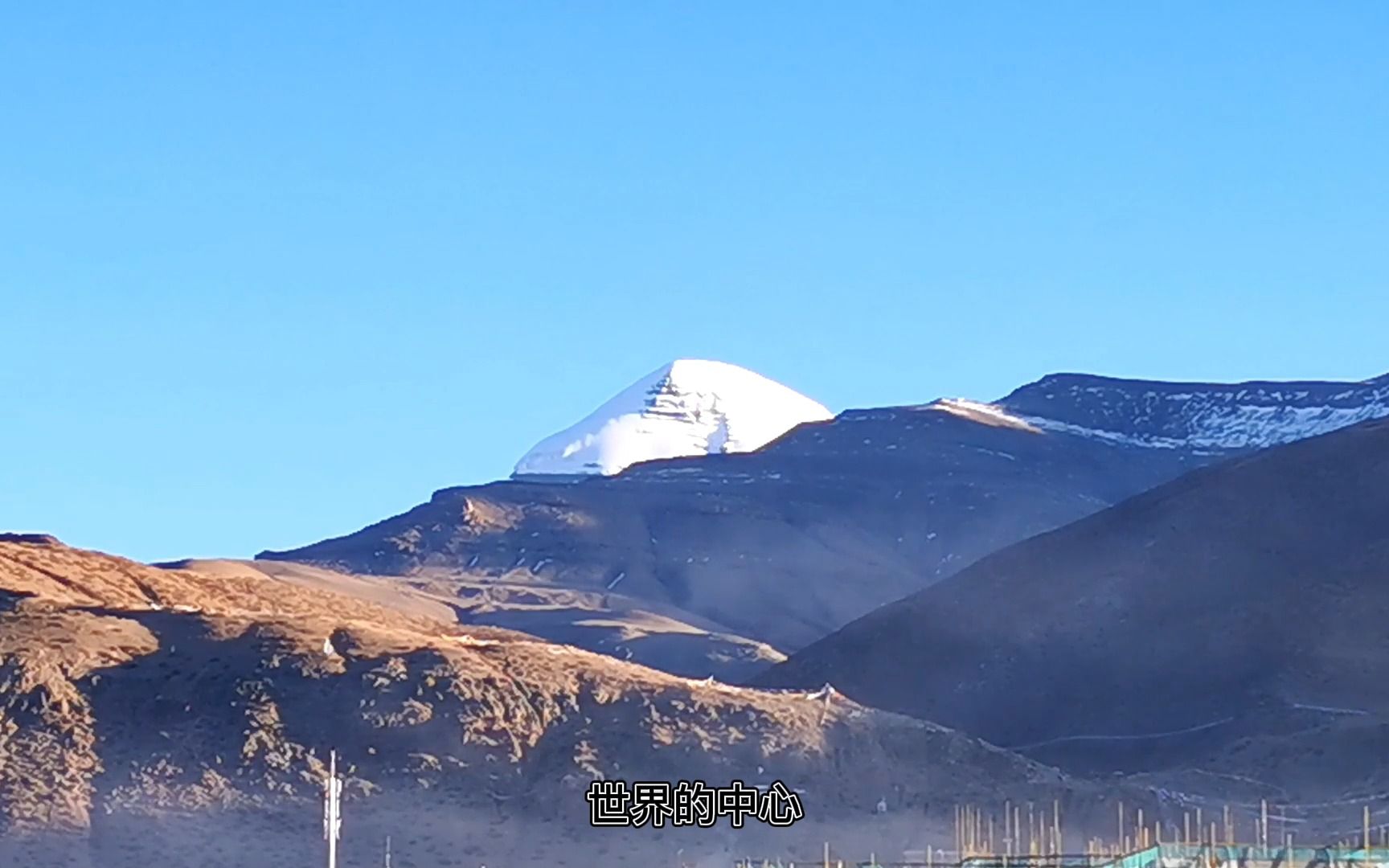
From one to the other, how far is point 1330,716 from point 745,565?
79.7 meters

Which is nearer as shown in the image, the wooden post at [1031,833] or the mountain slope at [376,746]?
the wooden post at [1031,833]

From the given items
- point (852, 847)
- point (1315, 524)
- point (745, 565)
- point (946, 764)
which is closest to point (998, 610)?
point (1315, 524)

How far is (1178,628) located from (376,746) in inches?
1582

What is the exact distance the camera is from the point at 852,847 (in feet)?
196

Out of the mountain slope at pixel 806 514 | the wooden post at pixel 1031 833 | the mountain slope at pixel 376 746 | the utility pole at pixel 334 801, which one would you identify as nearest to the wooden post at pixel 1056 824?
the wooden post at pixel 1031 833

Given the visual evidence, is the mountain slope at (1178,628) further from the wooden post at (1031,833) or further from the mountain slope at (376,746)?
the mountain slope at (376,746)

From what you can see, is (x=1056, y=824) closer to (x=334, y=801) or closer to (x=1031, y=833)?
(x=1031, y=833)

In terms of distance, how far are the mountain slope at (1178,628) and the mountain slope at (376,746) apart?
1639 cm

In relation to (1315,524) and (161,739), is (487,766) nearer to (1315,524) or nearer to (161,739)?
(161,739)

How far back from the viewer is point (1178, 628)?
94.9 m

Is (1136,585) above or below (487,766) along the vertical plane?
above

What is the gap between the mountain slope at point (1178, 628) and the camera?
282 ft

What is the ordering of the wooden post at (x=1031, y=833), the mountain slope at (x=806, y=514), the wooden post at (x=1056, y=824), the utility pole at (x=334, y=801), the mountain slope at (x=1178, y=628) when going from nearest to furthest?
the utility pole at (x=334, y=801) < the wooden post at (x=1031, y=833) < the wooden post at (x=1056, y=824) < the mountain slope at (x=1178, y=628) < the mountain slope at (x=806, y=514)

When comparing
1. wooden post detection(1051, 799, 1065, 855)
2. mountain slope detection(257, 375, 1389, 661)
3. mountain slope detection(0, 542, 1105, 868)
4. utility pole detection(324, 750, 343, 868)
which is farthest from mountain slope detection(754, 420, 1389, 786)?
mountain slope detection(257, 375, 1389, 661)
